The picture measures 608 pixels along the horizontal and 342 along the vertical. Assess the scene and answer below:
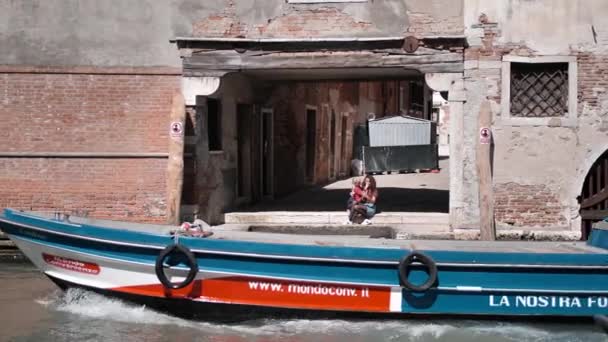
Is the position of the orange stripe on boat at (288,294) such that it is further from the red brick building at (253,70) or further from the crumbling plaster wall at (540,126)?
the crumbling plaster wall at (540,126)

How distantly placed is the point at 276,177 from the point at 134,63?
6.10 meters

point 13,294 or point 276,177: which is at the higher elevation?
point 276,177

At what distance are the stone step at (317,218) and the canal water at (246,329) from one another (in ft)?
17.4

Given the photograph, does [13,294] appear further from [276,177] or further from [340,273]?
[276,177]

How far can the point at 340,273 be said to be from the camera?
977 cm

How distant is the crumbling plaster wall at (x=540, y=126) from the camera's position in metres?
14.2

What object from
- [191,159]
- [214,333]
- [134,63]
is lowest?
[214,333]

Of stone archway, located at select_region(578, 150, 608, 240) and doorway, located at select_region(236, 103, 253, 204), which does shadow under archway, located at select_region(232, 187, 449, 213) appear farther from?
stone archway, located at select_region(578, 150, 608, 240)

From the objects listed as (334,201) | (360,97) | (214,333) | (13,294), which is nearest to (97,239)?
(214,333)

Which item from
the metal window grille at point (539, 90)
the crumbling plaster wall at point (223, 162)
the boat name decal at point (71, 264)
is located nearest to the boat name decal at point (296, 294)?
the boat name decal at point (71, 264)

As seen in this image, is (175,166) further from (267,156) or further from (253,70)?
(267,156)

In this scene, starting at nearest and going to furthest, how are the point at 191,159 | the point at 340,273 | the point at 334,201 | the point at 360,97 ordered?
the point at 340,273 → the point at 191,159 → the point at 334,201 → the point at 360,97

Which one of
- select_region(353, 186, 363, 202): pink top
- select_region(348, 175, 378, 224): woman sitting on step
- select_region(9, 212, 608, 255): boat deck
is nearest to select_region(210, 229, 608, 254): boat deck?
select_region(9, 212, 608, 255): boat deck

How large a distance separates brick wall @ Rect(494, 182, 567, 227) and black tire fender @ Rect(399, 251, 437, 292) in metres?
5.00
